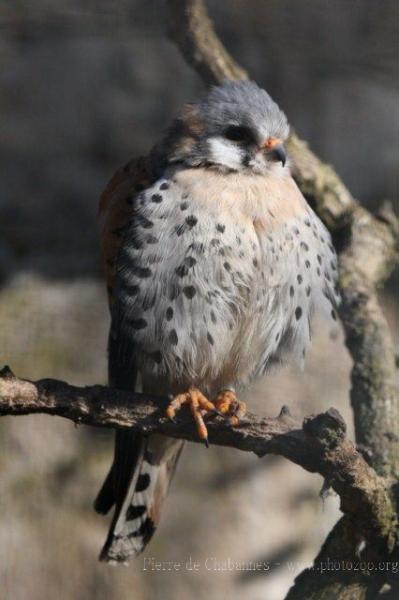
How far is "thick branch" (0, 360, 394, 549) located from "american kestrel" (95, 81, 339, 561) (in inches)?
2.3

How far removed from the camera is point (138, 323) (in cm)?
215

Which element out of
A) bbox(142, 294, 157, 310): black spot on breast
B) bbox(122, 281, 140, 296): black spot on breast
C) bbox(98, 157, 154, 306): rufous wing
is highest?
bbox(98, 157, 154, 306): rufous wing

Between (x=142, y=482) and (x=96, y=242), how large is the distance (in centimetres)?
111

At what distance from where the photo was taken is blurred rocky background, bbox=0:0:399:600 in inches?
113

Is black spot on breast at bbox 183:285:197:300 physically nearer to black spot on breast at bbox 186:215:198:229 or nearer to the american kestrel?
the american kestrel

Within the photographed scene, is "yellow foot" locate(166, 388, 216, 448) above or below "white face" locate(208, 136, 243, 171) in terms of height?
below

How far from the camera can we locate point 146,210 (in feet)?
6.99

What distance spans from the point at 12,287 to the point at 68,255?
0.75 feet

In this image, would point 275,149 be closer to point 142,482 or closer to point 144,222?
point 144,222

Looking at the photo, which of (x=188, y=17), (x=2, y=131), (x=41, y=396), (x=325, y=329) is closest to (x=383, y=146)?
(x=325, y=329)

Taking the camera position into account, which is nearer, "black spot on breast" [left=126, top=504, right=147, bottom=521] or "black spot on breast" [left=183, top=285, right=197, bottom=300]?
"black spot on breast" [left=183, top=285, right=197, bottom=300]

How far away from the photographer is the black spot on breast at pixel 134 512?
2.35m

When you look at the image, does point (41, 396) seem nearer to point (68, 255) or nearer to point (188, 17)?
point (188, 17)

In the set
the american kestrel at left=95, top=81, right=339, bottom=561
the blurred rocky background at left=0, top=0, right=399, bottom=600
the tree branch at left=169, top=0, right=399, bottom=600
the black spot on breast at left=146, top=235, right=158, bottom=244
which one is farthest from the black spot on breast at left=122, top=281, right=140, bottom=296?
the blurred rocky background at left=0, top=0, right=399, bottom=600
